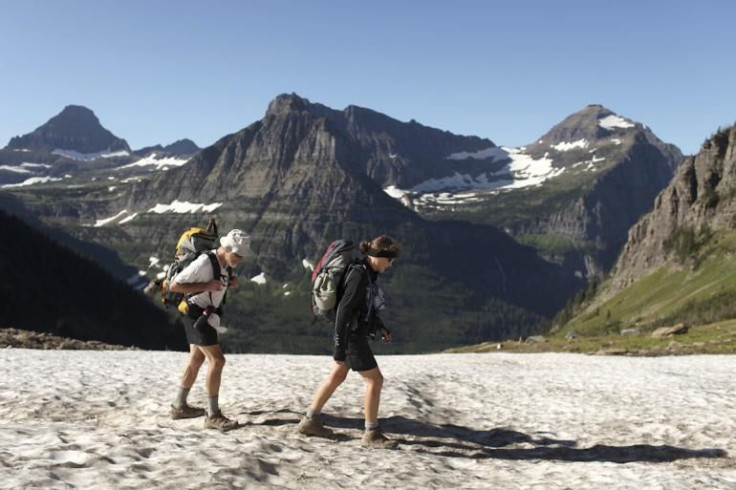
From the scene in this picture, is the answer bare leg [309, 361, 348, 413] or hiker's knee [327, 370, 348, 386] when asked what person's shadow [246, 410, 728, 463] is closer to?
bare leg [309, 361, 348, 413]

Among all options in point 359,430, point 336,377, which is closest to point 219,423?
point 336,377

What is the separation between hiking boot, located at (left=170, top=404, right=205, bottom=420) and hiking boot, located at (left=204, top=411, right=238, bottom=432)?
51.3 inches

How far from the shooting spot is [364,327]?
13352mm

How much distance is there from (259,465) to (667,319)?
154m

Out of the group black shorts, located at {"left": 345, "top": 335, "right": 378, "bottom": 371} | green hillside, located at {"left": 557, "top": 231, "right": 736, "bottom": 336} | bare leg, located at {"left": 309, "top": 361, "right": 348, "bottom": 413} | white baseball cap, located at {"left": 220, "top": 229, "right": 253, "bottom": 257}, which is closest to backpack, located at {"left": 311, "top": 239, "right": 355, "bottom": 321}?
black shorts, located at {"left": 345, "top": 335, "right": 378, "bottom": 371}

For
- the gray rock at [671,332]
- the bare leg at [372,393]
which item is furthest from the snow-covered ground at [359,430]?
the gray rock at [671,332]

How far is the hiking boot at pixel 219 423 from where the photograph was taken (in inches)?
555

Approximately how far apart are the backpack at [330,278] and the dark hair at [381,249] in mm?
320

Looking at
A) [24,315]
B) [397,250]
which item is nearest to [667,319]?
[397,250]

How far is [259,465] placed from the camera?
10.6 m

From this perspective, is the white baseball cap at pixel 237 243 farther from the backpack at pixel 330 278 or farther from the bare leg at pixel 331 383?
the bare leg at pixel 331 383

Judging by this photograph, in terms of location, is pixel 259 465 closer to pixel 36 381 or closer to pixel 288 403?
pixel 288 403

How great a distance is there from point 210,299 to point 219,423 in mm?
2901

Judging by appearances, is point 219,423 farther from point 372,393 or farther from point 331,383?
point 372,393
